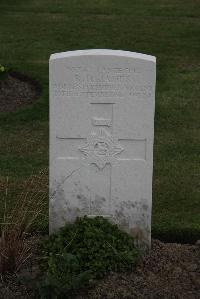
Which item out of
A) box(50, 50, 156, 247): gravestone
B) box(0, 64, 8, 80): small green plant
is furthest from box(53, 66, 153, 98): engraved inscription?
box(0, 64, 8, 80): small green plant

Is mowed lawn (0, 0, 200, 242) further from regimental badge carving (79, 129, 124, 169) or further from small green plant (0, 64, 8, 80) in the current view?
regimental badge carving (79, 129, 124, 169)

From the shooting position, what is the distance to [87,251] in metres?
5.56

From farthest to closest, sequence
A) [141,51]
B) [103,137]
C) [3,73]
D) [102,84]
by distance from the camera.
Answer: [141,51]
[3,73]
[103,137]
[102,84]

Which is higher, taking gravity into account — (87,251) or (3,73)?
(3,73)

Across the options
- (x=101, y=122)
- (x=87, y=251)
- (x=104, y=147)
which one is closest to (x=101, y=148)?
(x=104, y=147)

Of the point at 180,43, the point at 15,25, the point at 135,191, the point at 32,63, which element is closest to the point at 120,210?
the point at 135,191

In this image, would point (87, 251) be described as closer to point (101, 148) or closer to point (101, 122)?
point (101, 148)

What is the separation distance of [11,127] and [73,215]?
347 cm

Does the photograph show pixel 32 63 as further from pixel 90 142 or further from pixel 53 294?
pixel 53 294

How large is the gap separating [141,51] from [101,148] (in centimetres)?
713

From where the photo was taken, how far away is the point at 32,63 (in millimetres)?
11773

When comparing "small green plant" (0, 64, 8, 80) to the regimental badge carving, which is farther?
"small green plant" (0, 64, 8, 80)

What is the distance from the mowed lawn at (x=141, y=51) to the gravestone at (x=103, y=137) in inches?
30.1

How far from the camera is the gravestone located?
5.55m
